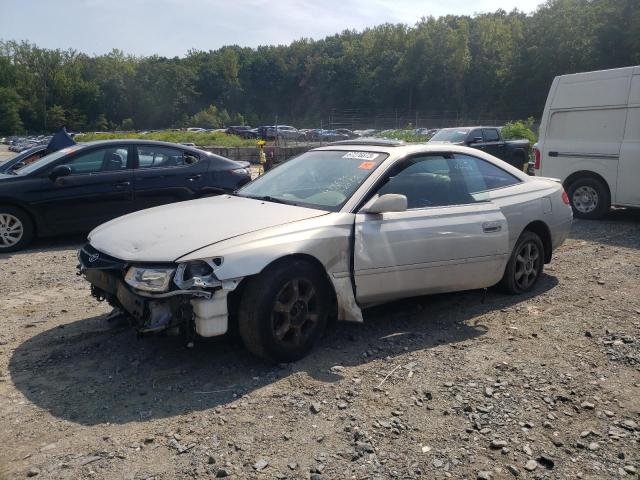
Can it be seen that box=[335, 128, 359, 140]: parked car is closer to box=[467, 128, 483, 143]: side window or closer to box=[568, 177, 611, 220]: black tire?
box=[467, 128, 483, 143]: side window

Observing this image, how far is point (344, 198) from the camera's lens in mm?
4199

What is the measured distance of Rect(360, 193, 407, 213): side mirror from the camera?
4.04m

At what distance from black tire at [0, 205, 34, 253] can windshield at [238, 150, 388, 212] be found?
3900mm

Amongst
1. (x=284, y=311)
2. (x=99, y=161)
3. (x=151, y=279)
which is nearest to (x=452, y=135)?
(x=99, y=161)

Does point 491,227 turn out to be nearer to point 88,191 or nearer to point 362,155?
point 362,155

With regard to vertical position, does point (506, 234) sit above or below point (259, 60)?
below

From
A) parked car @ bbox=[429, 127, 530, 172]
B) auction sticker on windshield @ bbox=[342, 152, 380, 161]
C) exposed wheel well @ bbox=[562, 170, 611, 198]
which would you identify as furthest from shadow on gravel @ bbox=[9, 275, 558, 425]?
parked car @ bbox=[429, 127, 530, 172]

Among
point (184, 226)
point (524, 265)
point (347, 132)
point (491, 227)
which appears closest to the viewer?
point (184, 226)

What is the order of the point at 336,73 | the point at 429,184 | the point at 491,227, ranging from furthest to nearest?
the point at 336,73
the point at 491,227
the point at 429,184

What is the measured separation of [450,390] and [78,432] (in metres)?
2.15

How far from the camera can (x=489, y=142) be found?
18.2 meters

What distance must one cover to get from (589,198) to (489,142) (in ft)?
29.5

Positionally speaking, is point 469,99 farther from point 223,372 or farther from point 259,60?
point 223,372

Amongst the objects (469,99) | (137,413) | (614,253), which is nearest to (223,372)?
(137,413)
